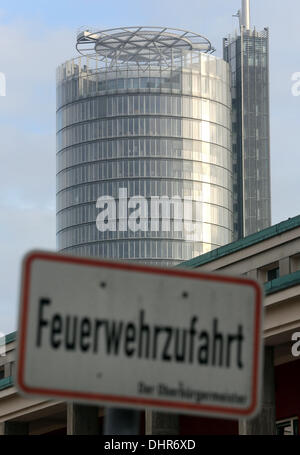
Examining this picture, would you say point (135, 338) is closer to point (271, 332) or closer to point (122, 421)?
point (122, 421)

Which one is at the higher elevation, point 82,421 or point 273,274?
point 273,274

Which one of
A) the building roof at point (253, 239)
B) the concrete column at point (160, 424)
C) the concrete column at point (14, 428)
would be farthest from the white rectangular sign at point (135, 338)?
the concrete column at point (14, 428)

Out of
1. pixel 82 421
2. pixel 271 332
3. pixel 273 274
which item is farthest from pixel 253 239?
pixel 82 421

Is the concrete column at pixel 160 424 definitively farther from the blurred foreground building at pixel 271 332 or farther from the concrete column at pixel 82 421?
the concrete column at pixel 82 421

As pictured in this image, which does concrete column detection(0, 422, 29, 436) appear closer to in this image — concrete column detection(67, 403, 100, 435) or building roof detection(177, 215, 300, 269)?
concrete column detection(67, 403, 100, 435)

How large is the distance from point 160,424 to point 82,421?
6.18m

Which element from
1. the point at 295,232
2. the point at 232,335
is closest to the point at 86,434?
the point at 295,232

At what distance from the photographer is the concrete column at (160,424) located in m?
44.0

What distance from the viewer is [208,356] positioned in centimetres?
453

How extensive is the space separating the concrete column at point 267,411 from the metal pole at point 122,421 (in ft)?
114

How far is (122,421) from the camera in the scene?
446 centimetres

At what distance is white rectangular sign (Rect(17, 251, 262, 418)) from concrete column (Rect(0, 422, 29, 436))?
5351cm

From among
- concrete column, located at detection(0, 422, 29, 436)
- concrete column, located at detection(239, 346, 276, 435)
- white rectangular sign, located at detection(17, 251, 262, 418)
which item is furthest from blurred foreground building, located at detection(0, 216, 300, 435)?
white rectangular sign, located at detection(17, 251, 262, 418)

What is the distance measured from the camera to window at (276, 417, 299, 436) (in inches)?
1604
